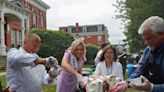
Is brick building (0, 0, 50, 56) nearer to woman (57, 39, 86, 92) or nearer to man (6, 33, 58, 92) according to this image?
woman (57, 39, 86, 92)

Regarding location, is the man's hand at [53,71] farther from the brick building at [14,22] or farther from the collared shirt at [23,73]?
the brick building at [14,22]

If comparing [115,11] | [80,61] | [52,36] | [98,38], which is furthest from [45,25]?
[80,61]

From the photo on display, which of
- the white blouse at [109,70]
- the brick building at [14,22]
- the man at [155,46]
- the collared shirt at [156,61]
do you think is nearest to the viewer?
the collared shirt at [156,61]

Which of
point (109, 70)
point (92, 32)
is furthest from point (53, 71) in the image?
point (92, 32)

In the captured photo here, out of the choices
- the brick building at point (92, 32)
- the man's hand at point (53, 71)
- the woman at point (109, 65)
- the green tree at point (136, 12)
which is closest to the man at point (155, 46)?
the man's hand at point (53, 71)

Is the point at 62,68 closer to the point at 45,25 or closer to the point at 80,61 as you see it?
the point at 80,61

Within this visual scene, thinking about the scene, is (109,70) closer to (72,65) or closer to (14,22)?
(72,65)

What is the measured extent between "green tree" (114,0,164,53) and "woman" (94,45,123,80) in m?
19.3

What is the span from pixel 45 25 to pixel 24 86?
189 ft

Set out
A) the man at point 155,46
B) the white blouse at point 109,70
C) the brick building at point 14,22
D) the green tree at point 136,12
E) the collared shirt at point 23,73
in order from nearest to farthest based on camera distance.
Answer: the man at point 155,46 → the collared shirt at point 23,73 → the white blouse at point 109,70 → the green tree at point 136,12 → the brick building at point 14,22

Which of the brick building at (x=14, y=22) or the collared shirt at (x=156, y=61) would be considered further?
the brick building at (x=14, y=22)

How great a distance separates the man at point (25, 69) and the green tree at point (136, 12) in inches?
791

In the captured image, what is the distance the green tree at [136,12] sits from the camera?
26344 mm

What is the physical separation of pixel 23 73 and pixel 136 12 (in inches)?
931
